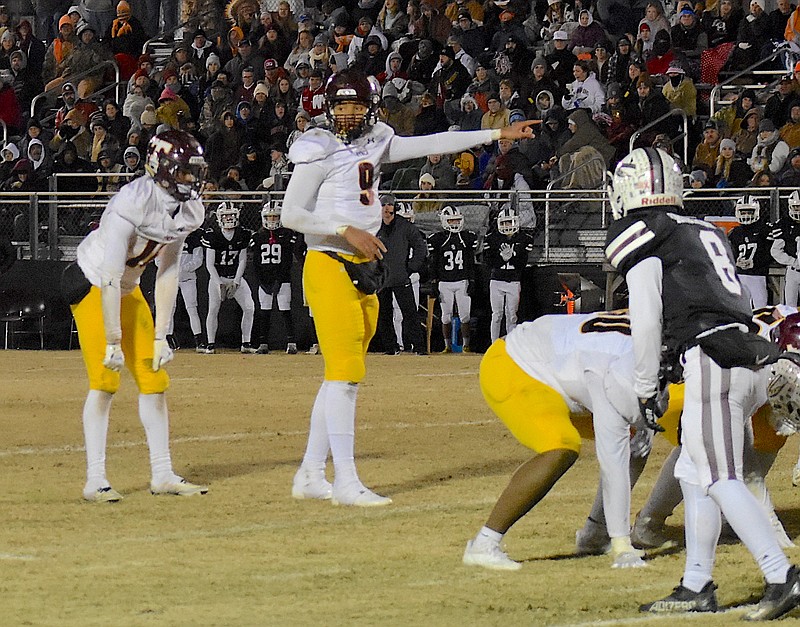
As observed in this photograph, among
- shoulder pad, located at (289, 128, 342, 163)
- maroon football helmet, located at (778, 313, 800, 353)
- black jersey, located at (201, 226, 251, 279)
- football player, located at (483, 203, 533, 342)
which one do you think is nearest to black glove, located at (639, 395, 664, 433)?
maroon football helmet, located at (778, 313, 800, 353)

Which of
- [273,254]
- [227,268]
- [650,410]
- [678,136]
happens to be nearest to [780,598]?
[650,410]

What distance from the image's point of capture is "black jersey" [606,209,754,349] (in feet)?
17.3

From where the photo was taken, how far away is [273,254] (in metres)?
18.8

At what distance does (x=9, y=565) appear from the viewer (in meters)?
6.20

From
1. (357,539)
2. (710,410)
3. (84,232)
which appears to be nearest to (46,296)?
(84,232)

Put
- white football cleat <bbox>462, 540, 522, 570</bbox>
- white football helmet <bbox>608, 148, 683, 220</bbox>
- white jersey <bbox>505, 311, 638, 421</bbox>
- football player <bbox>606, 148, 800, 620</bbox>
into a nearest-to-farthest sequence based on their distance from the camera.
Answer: football player <bbox>606, 148, 800, 620</bbox> → white football helmet <bbox>608, 148, 683, 220</bbox> → white jersey <bbox>505, 311, 638, 421</bbox> → white football cleat <bbox>462, 540, 522, 570</bbox>

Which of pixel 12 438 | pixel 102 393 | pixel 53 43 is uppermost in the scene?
pixel 53 43

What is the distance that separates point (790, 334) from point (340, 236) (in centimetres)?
286

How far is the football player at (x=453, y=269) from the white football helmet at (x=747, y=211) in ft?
10.7

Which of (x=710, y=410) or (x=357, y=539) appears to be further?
(x=357, y=539)

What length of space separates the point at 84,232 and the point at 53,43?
5.75 meters

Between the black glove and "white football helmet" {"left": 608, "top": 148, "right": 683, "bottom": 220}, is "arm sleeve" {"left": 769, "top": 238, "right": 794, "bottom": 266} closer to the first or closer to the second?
"white football helmet" {"left": 608, "top": 148, "right": 683, "bottom": 220}

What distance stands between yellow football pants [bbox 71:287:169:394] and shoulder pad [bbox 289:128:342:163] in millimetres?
1095

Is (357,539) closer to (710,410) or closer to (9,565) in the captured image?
(9,565)
